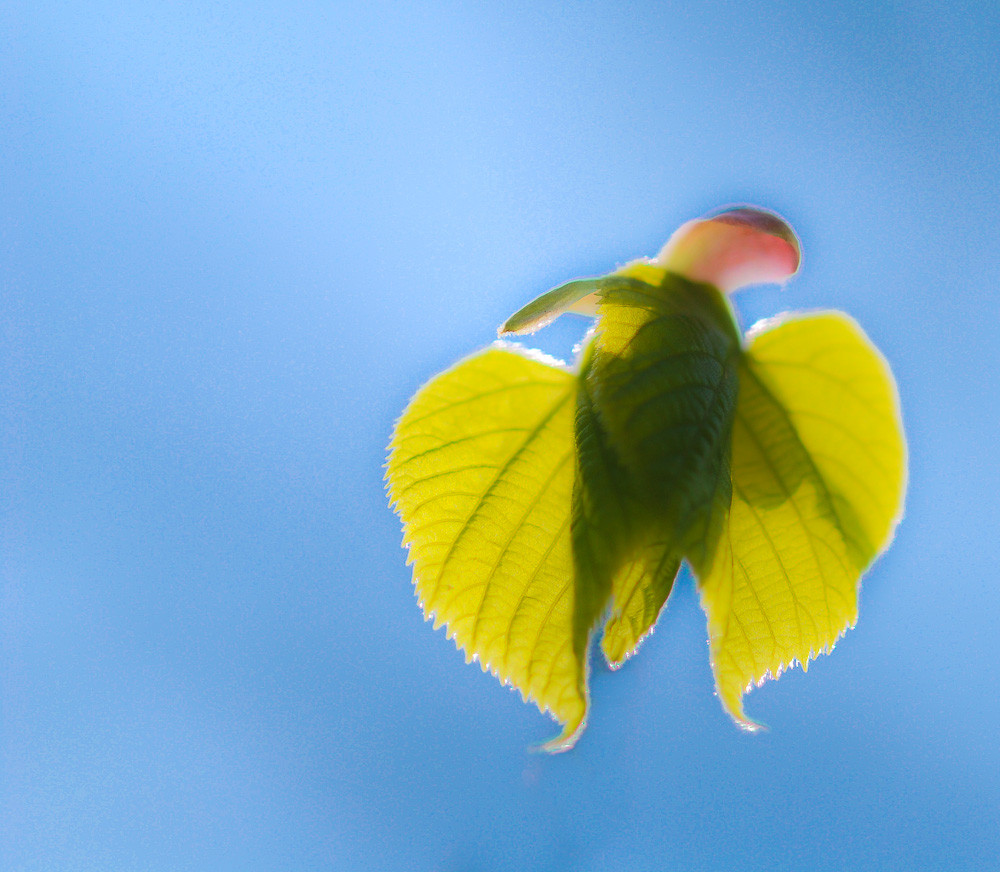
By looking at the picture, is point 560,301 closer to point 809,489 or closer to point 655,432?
point 655,432

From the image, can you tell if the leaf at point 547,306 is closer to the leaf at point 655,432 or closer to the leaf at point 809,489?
the leaf at point 655,432

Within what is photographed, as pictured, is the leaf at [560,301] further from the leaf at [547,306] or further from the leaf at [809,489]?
the leaf at [809,489]

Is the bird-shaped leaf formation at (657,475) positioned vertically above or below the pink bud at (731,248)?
below

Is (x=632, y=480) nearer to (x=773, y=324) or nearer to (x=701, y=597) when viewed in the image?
(x=701, y=597)

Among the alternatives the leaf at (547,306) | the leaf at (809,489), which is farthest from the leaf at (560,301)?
the leaf at (809,489)

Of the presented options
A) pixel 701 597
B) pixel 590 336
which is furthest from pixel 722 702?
pixel 590 336

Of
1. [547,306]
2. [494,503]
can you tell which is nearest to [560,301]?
[547,306]

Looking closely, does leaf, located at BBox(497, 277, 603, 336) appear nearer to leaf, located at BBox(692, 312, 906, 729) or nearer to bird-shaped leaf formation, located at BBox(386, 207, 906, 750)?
bird-shaped leaf formation, located at BBox(386, 207, 906, 750)
